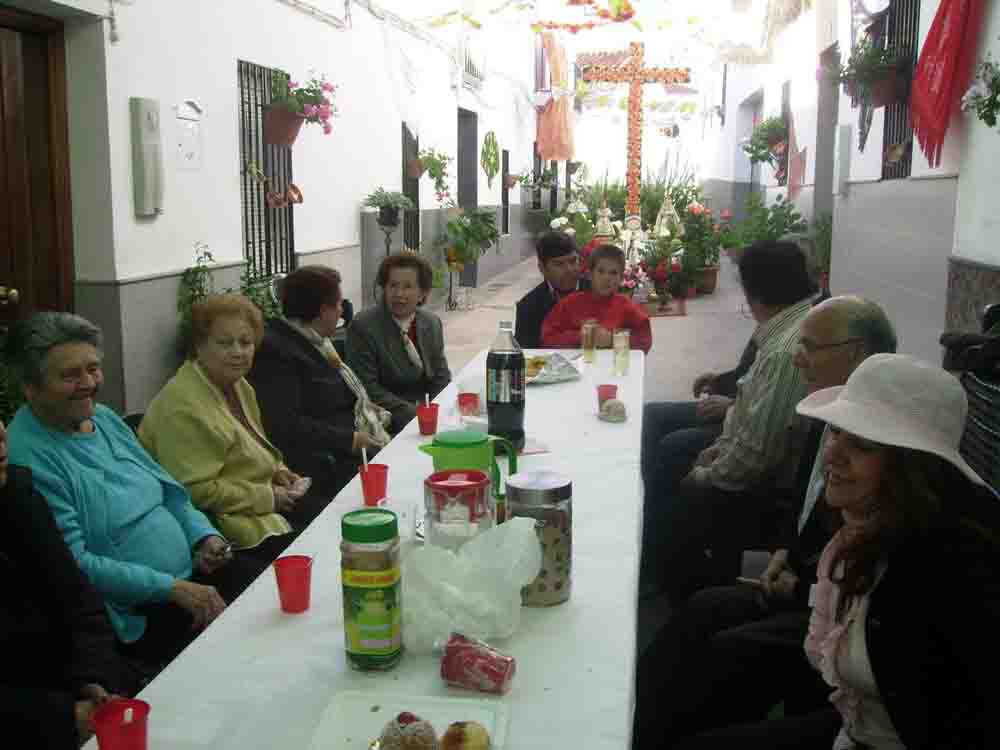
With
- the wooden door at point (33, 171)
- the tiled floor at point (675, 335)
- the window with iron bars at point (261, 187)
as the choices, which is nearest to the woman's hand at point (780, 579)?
the wooden door at point (33, 171)

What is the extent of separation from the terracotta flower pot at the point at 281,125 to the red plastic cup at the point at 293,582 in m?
5.11

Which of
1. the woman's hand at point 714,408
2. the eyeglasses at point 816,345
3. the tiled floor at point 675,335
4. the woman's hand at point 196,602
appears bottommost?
the tiled floor at point 675,335

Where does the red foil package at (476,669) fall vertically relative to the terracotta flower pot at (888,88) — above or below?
below

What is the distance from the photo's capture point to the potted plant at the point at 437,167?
966 cm

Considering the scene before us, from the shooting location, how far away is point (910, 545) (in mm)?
1399

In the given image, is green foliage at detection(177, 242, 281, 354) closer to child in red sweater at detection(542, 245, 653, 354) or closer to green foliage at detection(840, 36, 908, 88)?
child in red sweater at detection(542, 245, 653, 354)

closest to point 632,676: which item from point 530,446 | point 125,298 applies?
point 530,446

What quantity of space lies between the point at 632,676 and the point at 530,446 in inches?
49.1

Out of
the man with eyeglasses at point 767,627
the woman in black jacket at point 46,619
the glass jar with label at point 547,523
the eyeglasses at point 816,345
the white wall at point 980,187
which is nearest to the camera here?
the glass jar with label at point 547,523

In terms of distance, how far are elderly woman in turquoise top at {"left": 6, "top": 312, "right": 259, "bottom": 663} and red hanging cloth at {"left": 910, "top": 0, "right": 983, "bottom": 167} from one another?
3.70m

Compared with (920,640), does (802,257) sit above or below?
above

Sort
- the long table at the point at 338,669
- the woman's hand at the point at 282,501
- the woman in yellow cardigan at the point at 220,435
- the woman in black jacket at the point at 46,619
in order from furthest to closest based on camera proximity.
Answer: the woman's hand at the point at 282,501 < the woman in yellow cardigan at the point at 220,435 < the woman in black jacket at the point at 46,619 < the long table at the point at 338,669

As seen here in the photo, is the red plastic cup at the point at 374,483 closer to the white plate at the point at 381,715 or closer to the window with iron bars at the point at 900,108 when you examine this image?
the white plate at the point at 381,715

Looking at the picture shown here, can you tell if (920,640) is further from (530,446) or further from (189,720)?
(530,446)
